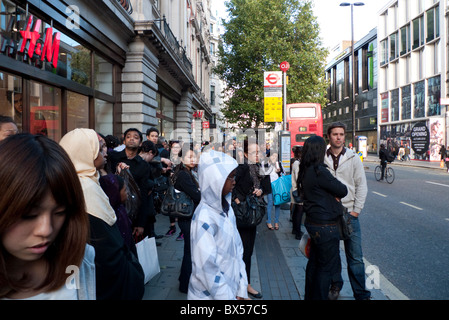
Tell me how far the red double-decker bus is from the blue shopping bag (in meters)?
13.5

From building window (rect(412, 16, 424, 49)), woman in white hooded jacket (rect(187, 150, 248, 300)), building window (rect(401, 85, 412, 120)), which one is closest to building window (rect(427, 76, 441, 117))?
building window (rect(401, 85, 412, 120))

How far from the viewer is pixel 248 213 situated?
3.84m

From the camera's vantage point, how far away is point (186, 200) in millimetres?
4215

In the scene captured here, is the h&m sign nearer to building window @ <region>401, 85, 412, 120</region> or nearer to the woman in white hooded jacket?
the woman in white hooded jacket

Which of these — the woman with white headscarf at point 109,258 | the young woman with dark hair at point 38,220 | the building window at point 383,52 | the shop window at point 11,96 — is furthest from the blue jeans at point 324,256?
the building window at point 383,52

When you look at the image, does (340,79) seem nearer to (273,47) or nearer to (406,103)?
(406,103)

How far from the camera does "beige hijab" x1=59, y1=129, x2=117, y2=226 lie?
1663 mm

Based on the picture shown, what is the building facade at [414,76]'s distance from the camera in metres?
30.6

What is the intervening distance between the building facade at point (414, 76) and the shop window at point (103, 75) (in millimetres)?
22758

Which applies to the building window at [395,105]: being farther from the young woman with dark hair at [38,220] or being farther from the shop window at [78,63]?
the young woman with dark hair at [38,220]

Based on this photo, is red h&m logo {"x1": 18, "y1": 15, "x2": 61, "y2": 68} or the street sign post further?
the street sign post

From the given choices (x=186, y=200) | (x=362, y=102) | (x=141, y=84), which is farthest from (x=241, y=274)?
(x=362, y=102)
